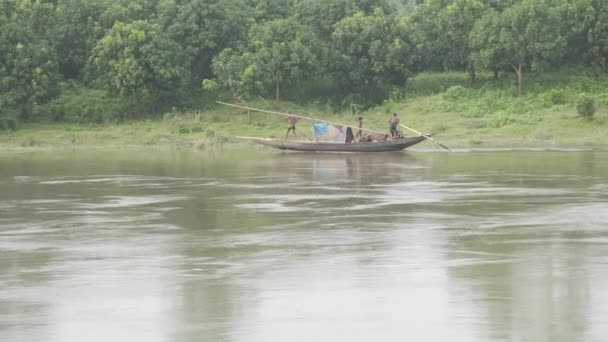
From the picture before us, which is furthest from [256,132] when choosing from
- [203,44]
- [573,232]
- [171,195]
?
[573,232]

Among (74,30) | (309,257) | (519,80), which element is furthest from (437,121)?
(309,257)

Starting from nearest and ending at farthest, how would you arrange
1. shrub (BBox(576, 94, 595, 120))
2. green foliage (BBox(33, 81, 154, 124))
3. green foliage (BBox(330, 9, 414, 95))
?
shrub (BBox(576, 94, 595, 120)) → green foliage (BBox(33, 81, 154, 124)) → green foliage (BBox(330, 9, 414, 95))

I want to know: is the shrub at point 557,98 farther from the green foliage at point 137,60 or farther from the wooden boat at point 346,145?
the green foliage at point 137,60

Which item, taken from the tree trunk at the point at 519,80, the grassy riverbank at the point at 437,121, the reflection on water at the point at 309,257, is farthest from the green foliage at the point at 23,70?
the tree trunk at the point at 519,80

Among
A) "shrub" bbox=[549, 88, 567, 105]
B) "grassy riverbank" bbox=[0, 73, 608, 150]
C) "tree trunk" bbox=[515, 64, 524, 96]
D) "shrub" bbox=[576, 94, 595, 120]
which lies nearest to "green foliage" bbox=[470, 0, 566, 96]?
"tree trunk" bbox=[515, 64, 524, 96]

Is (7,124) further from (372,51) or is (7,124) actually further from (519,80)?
(519,80)

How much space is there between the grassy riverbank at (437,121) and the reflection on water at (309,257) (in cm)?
1438

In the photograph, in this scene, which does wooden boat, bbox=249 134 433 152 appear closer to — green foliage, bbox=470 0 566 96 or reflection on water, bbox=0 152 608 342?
reflection on water, bbox=0 152 608 342

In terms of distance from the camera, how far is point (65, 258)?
15.7m

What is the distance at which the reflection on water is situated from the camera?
1098cm

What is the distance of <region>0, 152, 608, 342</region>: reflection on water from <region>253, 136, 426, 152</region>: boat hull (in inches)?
379

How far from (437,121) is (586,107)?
6.79 meters

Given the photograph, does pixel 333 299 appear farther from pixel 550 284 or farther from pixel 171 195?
pixel 171 195

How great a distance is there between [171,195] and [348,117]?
87.9 feet
